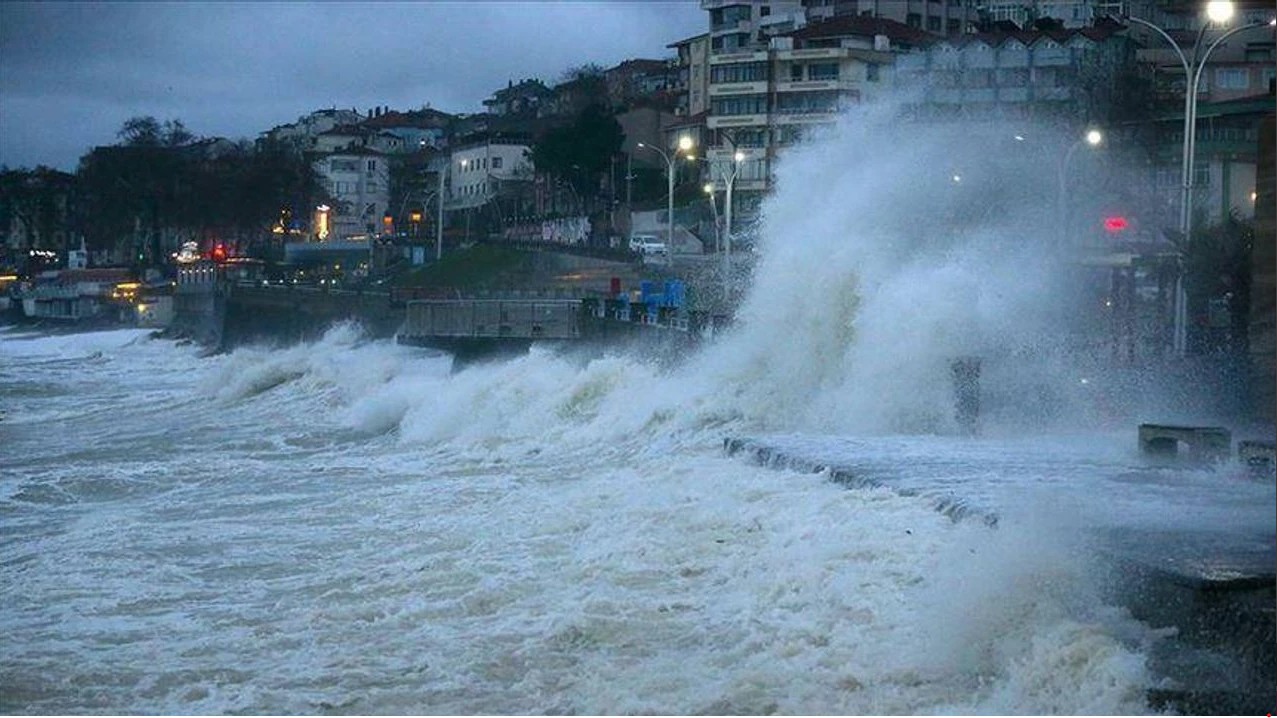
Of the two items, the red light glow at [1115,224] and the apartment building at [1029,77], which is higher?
the apartment building at [1029,77]

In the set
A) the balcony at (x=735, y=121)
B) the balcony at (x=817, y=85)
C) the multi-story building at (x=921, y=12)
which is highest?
the multi-story building at (x=921, y=12)

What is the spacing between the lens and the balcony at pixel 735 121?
63.1 metres

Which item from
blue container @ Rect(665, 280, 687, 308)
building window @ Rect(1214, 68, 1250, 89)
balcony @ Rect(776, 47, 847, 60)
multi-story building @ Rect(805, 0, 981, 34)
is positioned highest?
multi-story building @ Rect(805, 0, 981, 34)

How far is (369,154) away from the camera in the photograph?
128m

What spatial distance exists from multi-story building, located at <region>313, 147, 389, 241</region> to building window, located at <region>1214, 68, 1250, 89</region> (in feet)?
306

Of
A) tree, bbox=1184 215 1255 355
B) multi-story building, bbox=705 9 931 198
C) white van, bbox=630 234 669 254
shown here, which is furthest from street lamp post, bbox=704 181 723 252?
tree, bbox=1184 215 1255 355

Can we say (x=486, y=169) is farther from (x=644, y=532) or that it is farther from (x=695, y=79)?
(x=644, y=532)

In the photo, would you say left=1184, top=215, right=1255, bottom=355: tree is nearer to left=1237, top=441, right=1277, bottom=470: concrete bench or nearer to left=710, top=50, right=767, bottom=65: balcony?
left=1237, top=441, right=1277, bottom=470: concrete bench

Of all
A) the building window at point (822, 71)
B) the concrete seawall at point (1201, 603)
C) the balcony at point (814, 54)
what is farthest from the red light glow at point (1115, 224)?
the building window at point (822, 71)

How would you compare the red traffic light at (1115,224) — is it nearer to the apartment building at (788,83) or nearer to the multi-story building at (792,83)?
the apartment building at (788,83)

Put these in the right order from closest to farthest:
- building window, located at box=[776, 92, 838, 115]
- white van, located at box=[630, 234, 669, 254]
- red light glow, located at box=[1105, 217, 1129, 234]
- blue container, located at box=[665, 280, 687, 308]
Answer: red light glow, located at box=[1105, 217, 1129, 234] < blue container, located at box=[665, 280, 687, 308] < white van, located at box=[630, 234, 669, 254] < building window, located at box=[776, 92, 838, 115]

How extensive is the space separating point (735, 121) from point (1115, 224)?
3358cm

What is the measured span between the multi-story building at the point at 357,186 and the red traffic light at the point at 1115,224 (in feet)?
319

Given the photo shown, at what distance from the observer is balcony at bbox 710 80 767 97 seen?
6319 centimetres
